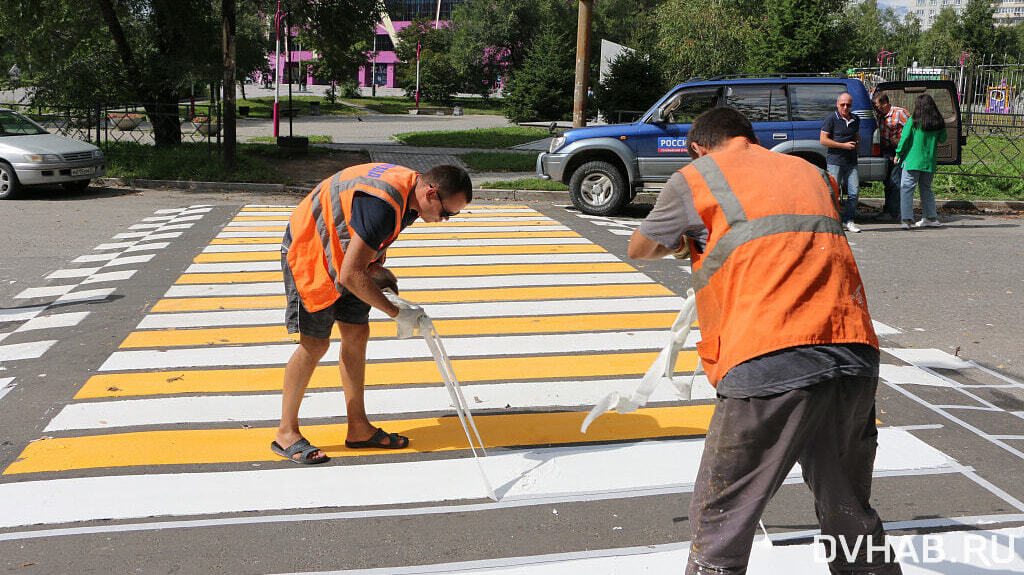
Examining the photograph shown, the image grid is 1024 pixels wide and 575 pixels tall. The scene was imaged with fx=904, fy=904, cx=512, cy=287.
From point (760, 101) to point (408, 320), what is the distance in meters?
10.5

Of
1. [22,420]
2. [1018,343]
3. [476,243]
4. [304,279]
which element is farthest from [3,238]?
[1018,343]

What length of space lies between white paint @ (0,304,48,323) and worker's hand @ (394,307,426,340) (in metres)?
4.70

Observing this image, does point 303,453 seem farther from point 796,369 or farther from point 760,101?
point 760,101

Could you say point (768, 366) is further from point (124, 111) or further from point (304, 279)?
point (124, 111)

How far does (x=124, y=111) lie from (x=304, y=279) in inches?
690

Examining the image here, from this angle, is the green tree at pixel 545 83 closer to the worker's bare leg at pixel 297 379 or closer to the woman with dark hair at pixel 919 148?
the woman with dark hair at pixel 919 148

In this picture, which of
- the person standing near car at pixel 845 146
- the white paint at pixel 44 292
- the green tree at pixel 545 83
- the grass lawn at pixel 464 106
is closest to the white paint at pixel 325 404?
the white paint at pixel 44 292

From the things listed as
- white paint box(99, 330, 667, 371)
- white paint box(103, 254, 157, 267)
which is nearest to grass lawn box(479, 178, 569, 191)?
white paint box(103, 254, 157, 267)

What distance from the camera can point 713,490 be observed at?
287cm

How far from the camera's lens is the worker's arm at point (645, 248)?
10.4 feet

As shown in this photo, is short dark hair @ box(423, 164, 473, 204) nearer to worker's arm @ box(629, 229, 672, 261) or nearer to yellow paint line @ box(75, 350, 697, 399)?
worker's arm @ box(629, 229, 672, 261)

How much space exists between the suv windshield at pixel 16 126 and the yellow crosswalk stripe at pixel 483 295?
390 inches

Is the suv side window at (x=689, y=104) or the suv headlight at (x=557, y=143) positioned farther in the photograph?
the suv headlight at (x=557, y=143)

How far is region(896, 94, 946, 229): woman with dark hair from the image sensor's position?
12.7m
